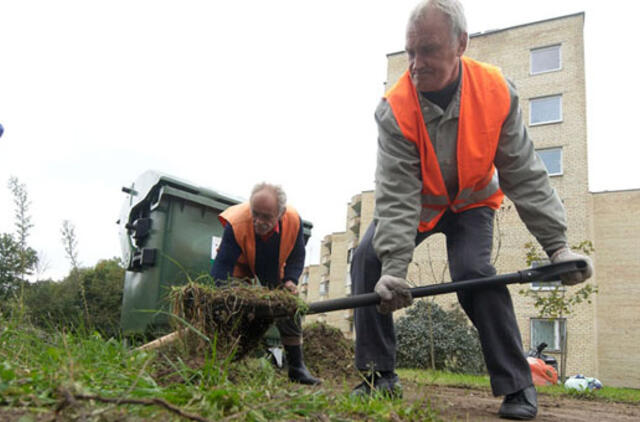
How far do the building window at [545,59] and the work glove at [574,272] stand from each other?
1001 inches

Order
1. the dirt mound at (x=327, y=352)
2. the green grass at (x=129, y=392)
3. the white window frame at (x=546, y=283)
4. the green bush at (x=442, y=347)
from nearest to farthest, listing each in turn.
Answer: the green grass at (x=129, y=392), the white window frame at (x=546, y=283), the dirt mound at (x=327, y=352), the green bush at (x=442, y=347)

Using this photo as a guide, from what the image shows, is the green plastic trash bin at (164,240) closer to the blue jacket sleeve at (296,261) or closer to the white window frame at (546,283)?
the blue jacket sleeve at (296,261)

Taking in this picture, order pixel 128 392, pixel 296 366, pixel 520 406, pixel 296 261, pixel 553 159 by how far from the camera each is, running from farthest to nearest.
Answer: pixel 553 159 < pixel 296 261 < pixel 296 366 < pixel 520 406 < pixel 128 392

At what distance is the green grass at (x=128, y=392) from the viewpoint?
1.47 metres

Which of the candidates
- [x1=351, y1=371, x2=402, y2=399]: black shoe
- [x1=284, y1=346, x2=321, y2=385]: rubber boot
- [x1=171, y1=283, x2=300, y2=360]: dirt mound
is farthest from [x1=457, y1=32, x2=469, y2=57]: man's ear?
[x1=284, y1=346, x2=321, y2=385]: rubber boot

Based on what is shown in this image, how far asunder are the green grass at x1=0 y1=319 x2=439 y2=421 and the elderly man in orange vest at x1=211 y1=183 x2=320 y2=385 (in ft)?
5.33

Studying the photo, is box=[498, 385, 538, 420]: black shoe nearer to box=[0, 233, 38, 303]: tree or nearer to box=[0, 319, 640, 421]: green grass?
box=[0, 319, 640, 421]: green grass

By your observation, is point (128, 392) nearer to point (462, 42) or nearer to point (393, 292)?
point (393, 292)

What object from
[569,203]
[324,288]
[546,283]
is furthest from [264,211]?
[324,288]

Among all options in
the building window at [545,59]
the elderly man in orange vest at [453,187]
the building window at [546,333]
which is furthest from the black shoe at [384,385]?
the building window at [545,59]

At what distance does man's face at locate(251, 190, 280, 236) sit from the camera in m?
4.00

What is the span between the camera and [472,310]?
116 inches

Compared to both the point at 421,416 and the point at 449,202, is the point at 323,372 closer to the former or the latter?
the point at 449,202

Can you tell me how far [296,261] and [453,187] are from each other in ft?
6.04
